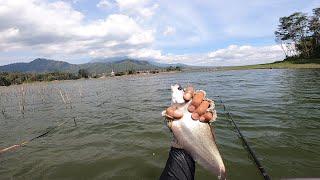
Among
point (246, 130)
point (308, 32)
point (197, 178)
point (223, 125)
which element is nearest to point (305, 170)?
point (197, 178)

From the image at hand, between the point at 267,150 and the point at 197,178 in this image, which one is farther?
the point at 267,150

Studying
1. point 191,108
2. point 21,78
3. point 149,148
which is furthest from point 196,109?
point 21,78

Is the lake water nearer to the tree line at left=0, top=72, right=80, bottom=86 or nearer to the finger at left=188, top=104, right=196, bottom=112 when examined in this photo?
the finger at left=188, top=104, right=196, bottom=112

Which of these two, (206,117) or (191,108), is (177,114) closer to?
(191,108)

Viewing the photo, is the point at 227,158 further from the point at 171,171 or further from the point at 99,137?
the point at 99,137

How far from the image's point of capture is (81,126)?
18.9 metres

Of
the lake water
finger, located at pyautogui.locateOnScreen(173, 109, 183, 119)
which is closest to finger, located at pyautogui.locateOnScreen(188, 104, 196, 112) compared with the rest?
finger, located at pyautogui.locateOnScreen(173, 109, 183, 119)

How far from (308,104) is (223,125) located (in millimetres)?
7346

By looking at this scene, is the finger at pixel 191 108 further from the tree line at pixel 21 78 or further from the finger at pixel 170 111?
the tree line at pixel 21 78

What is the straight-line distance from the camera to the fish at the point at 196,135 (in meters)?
4.29

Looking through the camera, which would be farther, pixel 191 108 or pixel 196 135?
pixel 196 135

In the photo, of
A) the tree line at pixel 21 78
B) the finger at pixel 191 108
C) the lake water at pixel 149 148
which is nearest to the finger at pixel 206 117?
the finger at pixel 191 108

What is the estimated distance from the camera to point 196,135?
433 cm

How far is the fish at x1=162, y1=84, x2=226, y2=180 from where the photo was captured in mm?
4289
